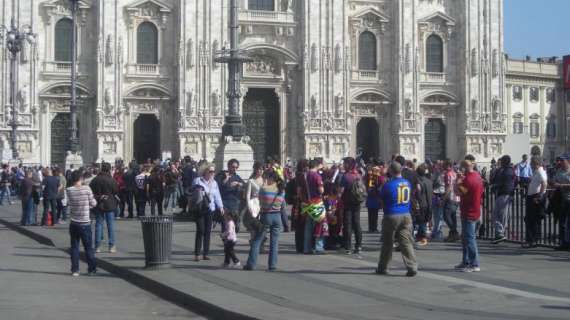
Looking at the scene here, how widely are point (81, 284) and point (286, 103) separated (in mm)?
36742

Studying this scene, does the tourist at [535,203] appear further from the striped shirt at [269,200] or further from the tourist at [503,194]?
the striped shirt at [269,200]

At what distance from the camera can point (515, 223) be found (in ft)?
67.4

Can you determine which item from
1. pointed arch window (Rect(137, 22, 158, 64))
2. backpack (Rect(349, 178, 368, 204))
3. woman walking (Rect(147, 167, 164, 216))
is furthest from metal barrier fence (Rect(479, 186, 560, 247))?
pointed arch window (Rect(137, 22, 158, 64))

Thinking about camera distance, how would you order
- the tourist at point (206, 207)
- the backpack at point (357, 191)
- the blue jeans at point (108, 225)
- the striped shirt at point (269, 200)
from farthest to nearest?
the blue jeans at point (108, 225)
the backpack at point (357, 191)
the tourist at point (206, 207)
the striped shirt at point (269, 200)

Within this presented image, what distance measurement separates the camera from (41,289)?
44.6 feet

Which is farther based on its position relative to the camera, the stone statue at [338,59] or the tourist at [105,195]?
the stone statue at [338,59]

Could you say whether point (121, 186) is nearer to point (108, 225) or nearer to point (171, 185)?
point (171, 185)

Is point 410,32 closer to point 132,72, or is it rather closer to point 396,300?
point 132,72

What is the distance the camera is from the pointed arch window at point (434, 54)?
53.0 meters

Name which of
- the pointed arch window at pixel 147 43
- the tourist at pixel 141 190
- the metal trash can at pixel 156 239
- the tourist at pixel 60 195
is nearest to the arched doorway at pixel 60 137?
the pointed arch window at pixel 147 43

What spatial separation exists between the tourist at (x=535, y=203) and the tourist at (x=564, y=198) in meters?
0.29

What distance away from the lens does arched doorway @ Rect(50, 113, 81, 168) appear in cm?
4719

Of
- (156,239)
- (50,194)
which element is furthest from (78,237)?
(50,194)

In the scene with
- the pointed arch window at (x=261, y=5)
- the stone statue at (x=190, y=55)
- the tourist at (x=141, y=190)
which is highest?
the pointed arch window at (x=261, y=5)
